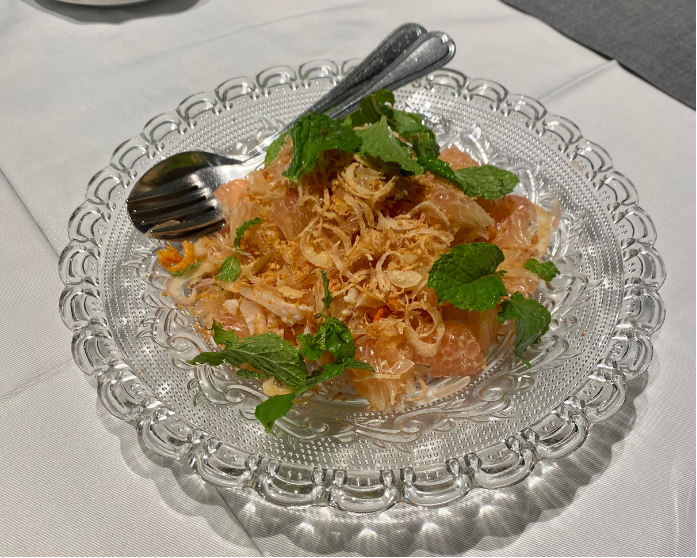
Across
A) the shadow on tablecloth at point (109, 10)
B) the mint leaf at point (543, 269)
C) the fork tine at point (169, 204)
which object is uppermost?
the shadow on tablecloth at point (109, 10)

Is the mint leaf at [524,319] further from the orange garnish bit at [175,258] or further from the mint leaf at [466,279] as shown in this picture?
the orange garnish bit at [175,258]

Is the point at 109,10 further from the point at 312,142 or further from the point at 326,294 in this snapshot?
the point at 326,294

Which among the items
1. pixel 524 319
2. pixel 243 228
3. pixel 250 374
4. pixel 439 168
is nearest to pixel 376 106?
pixel 439 168

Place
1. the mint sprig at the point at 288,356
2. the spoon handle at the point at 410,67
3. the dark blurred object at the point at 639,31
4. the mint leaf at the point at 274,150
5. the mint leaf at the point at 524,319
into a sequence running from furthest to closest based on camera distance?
the dark blurred object at the point at 639,31 → the spoon handle at the point at 410,67 → the mint leaf at the point at 274,150 → the mint leaf at the point at 524,319 → the mint sprig at the point at 288,356

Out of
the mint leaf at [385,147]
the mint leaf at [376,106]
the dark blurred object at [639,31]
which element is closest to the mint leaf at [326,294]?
the mint leaf at [385,147]

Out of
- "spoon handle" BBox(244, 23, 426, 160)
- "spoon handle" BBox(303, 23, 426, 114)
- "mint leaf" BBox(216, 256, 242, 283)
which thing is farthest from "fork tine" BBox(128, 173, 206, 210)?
"spoon handle" BBox(303, 23, 426, 114)

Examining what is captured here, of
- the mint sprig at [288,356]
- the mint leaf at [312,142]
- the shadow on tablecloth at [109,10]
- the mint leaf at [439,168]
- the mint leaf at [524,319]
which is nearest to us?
the mint sprig at [288,356]

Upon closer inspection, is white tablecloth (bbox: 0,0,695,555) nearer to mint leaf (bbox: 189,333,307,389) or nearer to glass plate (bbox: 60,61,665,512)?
glass plate (bbox: 60,61,665,512)
